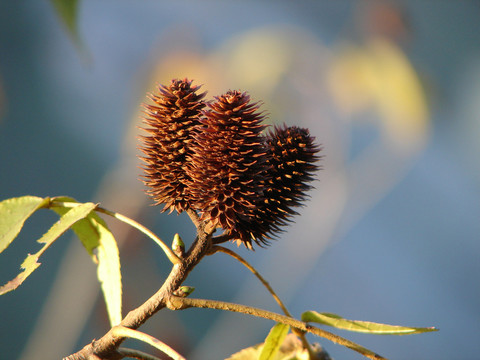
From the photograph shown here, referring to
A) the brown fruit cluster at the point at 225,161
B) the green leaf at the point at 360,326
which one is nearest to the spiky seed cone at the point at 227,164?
the brown fruit cluster at the point at 225,161

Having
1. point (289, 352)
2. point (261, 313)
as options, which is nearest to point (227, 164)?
point (261, 313)

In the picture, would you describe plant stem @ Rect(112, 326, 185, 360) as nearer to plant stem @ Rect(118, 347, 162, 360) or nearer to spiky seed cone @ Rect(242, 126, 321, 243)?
plant stem @ Rect(118, 347, 162, 360)

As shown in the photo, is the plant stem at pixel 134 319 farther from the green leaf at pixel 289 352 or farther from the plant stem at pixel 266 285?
the green leaf at pixel 289 352

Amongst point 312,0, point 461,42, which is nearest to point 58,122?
point 312,0

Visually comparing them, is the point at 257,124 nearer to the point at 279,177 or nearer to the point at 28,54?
the point at 279,177

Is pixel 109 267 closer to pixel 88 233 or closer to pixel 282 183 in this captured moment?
pixel 88 233

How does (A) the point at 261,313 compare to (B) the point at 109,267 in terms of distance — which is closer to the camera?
(A) the point at 261,313
